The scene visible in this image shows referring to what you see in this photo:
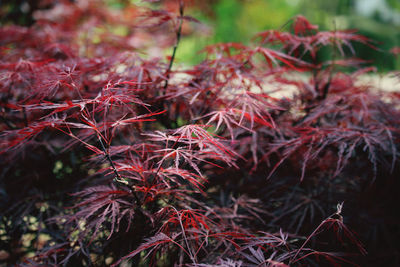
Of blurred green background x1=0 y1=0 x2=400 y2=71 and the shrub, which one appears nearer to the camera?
the shrub

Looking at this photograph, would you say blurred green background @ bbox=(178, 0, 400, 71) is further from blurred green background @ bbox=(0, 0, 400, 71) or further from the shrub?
the shrub

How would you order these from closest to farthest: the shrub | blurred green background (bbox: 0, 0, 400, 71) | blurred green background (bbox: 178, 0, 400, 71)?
1. the shrub
2. blurred green background (bbox: 0, 0, 400, 71)
3. blurred green background (bbox: 178, 0, 400, 71)

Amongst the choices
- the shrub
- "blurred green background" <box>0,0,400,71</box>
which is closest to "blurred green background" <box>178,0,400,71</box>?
"blurred green background" <box>0,0,400,71</box>

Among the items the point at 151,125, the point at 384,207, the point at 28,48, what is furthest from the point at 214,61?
the point at 28,48

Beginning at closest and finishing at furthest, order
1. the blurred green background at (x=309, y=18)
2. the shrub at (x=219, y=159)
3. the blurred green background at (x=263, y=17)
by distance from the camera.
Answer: the shrub at (x=219, y=159), the blurred green background at (x=263, y=17), the blurred green background at (x=309, y=18)

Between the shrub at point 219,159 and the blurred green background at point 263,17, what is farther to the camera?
the blurred green background at point 263,17

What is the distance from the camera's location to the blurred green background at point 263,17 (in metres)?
4.54

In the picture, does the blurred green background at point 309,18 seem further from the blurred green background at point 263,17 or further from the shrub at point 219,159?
the shrub at point 219,159

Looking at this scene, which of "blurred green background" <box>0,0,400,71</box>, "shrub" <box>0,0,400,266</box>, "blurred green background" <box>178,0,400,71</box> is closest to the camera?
"shrub" <box>0,0,400,266</box>

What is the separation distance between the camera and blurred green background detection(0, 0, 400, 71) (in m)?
4.54

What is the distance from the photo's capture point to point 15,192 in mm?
1624

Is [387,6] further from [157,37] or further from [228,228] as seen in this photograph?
[228,228]

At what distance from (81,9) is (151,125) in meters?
2.45

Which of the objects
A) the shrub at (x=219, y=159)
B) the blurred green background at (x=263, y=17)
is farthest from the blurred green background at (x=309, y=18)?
the shrub at (x=219, y=159)
